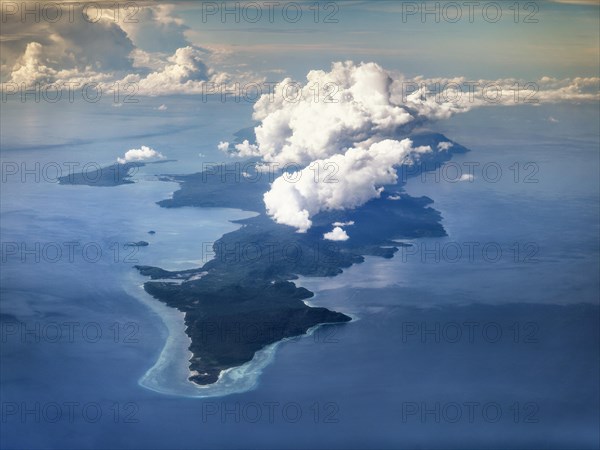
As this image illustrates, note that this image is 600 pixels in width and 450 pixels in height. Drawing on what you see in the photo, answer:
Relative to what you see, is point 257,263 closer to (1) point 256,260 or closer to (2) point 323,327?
(1) point 256,260

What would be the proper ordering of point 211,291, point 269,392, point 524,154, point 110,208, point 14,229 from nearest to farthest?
point 269,392 → point 211,291 → point 14,229 → point 110,208 → point 524,154

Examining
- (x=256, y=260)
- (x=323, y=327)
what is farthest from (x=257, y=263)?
(x=323, y=327)

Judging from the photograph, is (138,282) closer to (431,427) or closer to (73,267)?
(73,267)

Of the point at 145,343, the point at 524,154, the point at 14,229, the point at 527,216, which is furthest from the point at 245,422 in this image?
the point at 524,154
